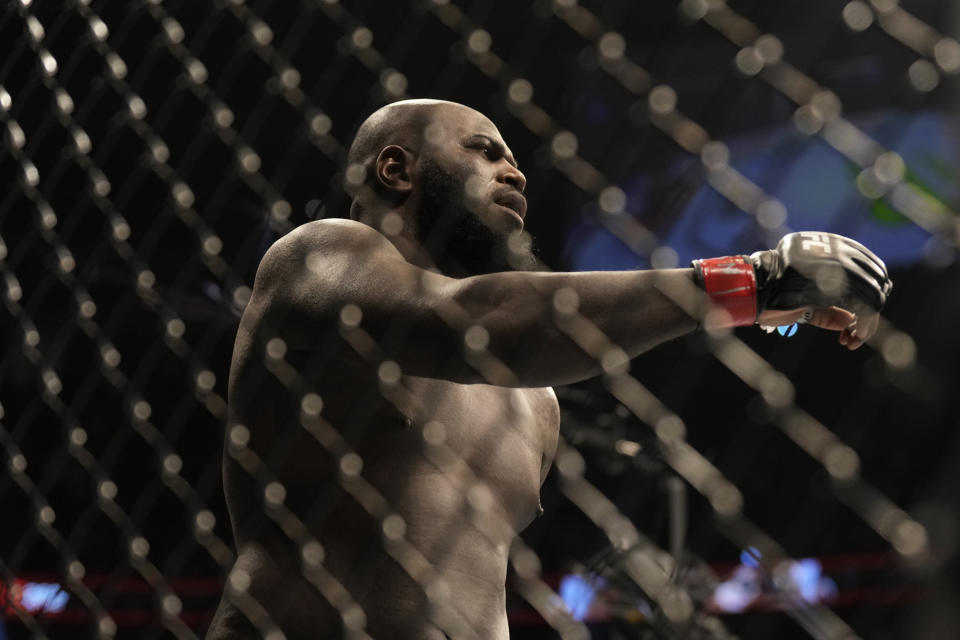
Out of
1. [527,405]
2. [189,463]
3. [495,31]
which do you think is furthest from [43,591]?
[527,405]

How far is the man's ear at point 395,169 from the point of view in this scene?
1.59 meters

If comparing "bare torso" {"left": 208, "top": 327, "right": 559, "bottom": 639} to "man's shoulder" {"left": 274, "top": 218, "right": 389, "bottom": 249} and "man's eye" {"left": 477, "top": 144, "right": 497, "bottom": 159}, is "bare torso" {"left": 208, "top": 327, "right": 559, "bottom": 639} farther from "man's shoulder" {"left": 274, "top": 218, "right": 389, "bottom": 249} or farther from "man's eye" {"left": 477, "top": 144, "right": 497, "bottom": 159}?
"man's eye" {"left": 477, "top": 144, "right": 497, "bottom": 159}

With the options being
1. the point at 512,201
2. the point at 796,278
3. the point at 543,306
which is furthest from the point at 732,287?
the point at 512,201

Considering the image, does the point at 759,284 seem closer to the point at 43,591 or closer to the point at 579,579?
the point at 579,579

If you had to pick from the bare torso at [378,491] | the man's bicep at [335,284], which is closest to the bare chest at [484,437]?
the bare torso at [378,491]

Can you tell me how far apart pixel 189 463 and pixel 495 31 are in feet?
6.76

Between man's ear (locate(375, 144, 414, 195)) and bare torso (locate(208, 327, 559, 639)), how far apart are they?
317 mm

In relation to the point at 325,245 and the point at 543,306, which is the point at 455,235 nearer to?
the point at 325,245

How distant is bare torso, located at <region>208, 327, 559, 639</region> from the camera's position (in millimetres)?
1305

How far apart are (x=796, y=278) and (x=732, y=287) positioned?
65 millimetres

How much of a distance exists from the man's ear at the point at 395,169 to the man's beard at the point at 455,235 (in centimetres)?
3

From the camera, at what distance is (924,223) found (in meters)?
0.69

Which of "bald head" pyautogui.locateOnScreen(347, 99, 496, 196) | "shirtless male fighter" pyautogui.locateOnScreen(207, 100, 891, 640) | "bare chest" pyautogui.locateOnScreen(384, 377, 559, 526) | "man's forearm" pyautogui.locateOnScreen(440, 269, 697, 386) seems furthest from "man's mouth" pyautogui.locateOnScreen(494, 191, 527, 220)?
"man's forearm" pyautogui.locateOnScreen(440, 269, 697, 386)

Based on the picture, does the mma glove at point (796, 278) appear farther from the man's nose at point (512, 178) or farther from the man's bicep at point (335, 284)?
the man's nose at point (512, 178)
